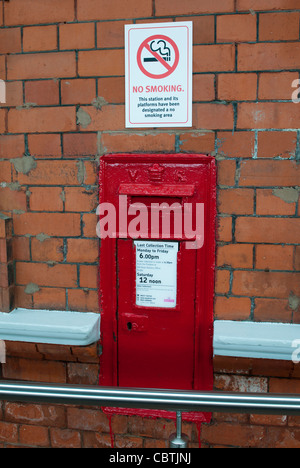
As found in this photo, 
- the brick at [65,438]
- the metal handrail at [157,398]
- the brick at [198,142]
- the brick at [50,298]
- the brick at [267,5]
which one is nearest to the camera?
the metal handrail at [157,398]

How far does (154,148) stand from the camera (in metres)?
1.57

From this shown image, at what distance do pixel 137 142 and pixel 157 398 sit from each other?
3.29 ft

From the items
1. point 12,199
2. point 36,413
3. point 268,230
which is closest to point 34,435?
point 36,413

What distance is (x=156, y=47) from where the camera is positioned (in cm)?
152

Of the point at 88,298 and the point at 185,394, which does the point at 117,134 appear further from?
the point at 185,394

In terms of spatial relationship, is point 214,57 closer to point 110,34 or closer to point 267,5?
point 267,5

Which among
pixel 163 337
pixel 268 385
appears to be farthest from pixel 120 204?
pixel 268 385

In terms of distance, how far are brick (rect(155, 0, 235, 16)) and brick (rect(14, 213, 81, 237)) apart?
923mm

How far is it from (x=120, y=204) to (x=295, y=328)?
909 mm

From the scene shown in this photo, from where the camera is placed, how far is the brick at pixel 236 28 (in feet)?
4.80

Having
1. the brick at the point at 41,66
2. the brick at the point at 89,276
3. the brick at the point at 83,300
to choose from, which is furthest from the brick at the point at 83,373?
the brick at the point at 41,66

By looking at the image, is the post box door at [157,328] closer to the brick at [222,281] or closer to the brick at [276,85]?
the brick at [222,281]

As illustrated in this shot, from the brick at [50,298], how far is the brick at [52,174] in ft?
1.63

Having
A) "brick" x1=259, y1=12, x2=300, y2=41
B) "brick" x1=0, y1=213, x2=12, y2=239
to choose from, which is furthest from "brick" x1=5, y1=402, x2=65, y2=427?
"brick" x1=259, y1=12, x2=300, y2=41
